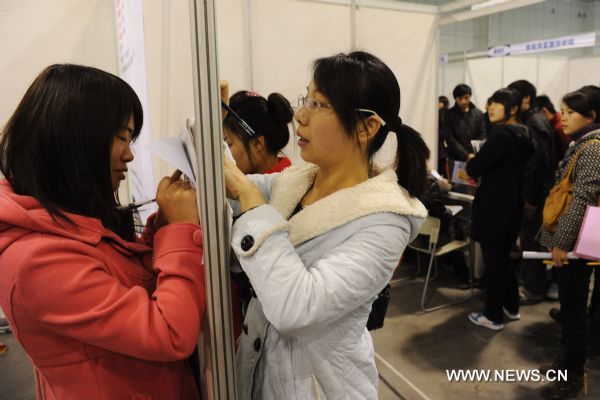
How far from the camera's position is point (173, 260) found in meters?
0.71

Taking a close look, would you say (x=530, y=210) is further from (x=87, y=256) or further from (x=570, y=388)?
(x=87, y=256)

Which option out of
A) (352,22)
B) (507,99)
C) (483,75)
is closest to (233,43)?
(352,22)

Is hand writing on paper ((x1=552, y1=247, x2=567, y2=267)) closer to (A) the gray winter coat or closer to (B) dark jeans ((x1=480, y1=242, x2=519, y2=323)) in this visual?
(B) dark jeans ((x1=480, y1=242, x2=519, y2=323))

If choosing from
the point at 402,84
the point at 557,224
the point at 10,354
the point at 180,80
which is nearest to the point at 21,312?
the point at 180,80

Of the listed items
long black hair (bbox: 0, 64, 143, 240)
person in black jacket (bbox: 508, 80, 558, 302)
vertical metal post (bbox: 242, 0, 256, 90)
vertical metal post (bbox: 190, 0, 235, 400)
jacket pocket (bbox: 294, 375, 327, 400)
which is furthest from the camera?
person in black jacket (bbox: 508, 80, 558, 302)

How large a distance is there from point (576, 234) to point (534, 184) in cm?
108

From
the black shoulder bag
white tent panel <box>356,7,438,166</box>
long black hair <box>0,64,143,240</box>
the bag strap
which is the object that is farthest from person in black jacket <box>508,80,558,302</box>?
long black hair <box>0,64,143,240</box>

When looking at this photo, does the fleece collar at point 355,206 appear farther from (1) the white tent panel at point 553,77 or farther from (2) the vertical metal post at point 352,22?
(1) the white tent panel at point 553,77

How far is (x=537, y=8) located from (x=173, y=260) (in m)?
10.5

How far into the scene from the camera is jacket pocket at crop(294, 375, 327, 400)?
818 millimetres

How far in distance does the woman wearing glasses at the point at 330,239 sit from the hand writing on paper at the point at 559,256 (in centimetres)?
150

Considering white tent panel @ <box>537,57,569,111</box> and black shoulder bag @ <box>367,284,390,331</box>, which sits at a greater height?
white tent panel @ <box>537,57,569,111</box>

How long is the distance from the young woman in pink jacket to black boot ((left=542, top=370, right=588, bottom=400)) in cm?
206

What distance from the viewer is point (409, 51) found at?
10.8ft
